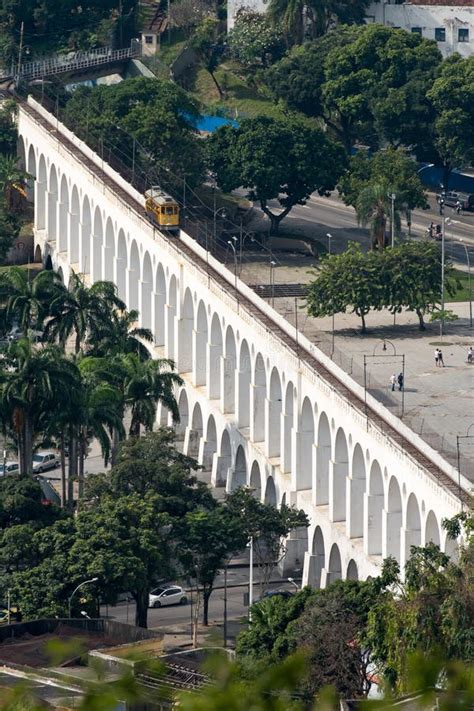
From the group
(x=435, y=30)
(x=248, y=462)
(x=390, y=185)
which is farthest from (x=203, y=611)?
(x=435, y=30)

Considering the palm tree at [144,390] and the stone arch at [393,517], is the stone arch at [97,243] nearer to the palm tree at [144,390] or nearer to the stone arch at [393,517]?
the palm tree at [144,390]

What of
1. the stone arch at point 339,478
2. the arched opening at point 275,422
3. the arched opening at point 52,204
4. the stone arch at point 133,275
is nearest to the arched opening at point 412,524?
the stone arch at point 339,478

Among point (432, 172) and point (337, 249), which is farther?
point (432, 172)

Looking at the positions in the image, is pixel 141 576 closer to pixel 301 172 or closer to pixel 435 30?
pixel 301 172

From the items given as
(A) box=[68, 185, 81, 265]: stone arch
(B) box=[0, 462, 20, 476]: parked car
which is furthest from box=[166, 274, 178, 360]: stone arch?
(A) box=[68, 185, 81, 265]: stone arch

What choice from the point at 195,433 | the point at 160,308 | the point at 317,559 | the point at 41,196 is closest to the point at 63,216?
the point at 41,196
